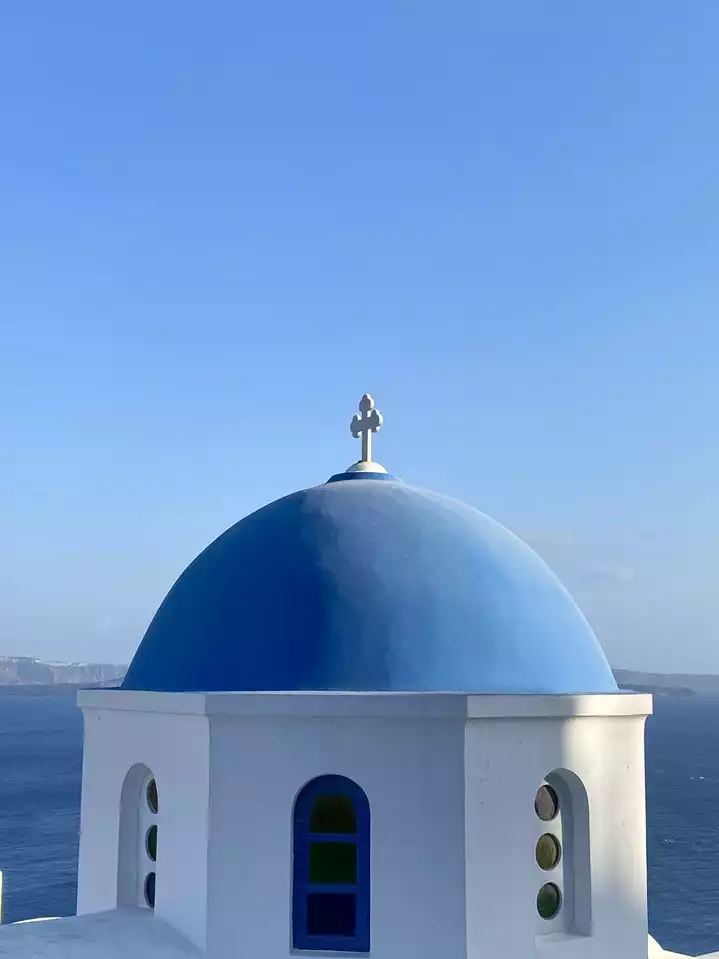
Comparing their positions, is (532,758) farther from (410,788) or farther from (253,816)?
(253,816)

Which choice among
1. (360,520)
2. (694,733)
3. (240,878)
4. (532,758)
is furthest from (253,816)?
(694,733)

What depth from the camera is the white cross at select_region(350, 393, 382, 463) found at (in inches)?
393

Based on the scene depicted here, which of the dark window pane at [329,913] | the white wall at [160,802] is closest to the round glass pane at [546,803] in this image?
the dark window pane at [329,913]

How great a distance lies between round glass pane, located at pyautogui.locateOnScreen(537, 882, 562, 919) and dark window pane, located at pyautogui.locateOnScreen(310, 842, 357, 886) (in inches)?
58.0

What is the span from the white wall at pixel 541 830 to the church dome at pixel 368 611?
17.1 inches

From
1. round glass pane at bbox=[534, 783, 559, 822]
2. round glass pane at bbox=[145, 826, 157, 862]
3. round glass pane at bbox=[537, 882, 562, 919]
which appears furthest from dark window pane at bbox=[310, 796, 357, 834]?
round glass pane at bbox=[145, 826, 157, 862]

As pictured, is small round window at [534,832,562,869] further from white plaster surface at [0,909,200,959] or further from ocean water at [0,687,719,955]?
ocean water at [0,687,719,955]

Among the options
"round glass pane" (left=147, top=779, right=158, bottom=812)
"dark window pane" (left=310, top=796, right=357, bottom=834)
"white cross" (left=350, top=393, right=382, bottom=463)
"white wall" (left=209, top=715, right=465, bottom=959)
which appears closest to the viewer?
"white wall" (left=209, top=715, right=465, bottom=959)

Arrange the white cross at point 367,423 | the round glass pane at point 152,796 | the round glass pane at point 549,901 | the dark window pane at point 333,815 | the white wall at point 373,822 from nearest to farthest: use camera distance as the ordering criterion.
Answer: the white wall at point 373,822
the dark window pane at point 333,815
the round glass pane at point 549,901
the round glass pane at point 152,796
the white cross at point 367,423

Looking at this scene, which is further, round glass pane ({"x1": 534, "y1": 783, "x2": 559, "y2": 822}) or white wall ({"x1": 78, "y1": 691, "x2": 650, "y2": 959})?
round glass pane ({"x1": 534, "y1": 783, "x2": 559, "y2": 822})

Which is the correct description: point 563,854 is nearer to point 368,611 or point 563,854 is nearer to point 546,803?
point 546,803

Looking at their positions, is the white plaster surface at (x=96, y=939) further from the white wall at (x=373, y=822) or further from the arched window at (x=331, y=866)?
the arched window at (x=331, y=866)

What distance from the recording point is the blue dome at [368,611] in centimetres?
764

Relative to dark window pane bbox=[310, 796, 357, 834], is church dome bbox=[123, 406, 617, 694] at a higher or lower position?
higher
